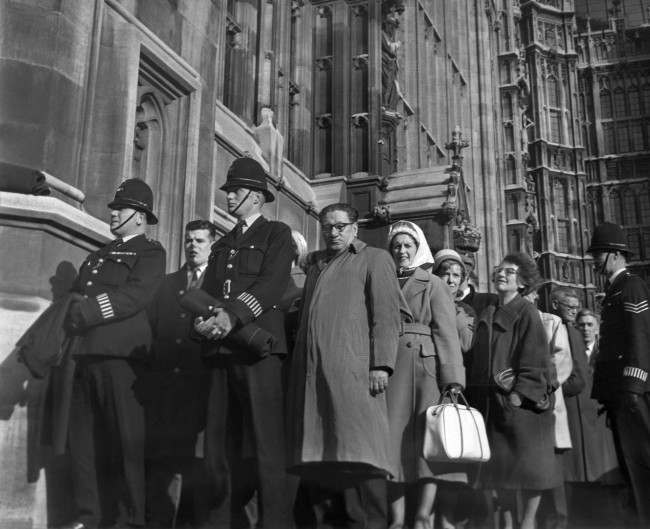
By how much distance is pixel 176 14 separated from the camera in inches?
281

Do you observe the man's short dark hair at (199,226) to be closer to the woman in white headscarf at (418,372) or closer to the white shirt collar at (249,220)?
the white shirt collar at (249,220)

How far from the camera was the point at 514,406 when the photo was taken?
5000 millimetres

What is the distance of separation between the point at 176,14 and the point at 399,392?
13.5 ft

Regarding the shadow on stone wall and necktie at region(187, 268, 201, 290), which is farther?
necktie at region(187, 268, 201, 290)

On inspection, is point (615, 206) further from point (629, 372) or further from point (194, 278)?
point (194, 278)

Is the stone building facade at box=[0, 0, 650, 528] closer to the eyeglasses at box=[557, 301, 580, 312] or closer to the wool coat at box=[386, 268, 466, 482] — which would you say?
the wool coat at box=[386, 268, 466, 482]

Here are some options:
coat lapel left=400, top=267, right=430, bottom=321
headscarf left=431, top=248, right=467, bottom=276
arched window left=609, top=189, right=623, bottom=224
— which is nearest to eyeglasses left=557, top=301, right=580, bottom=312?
headscarf left=431, top=248, right=467, bottom=276

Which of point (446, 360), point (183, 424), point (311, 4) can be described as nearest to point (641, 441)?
point (446, 360)

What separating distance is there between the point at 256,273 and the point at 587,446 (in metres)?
3.23

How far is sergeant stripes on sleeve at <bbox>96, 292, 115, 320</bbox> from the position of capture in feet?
14.2

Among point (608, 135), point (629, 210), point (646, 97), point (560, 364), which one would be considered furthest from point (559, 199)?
point (560, 364)

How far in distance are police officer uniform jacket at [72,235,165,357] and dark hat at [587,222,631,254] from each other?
8.65 ft

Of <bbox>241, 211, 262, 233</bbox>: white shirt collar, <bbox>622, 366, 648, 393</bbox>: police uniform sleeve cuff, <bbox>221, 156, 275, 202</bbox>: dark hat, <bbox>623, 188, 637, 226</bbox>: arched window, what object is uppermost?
<bbox>623, 188, 637, 226</bbox>: arched window

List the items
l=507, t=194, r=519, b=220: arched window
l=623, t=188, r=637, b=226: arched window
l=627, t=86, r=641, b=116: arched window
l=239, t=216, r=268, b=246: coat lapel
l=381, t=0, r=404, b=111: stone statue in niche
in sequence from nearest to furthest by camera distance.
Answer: l=239, t=216, r=268, b=246: coat lapel
l=381, t=0, r=404, b=111: stone statue in niche
l=507, t=194, r=519, b=220: arched window
l=623, t=188, r=637, b=226: arched window
l=627, t=86, r=641, b=116: arched window
